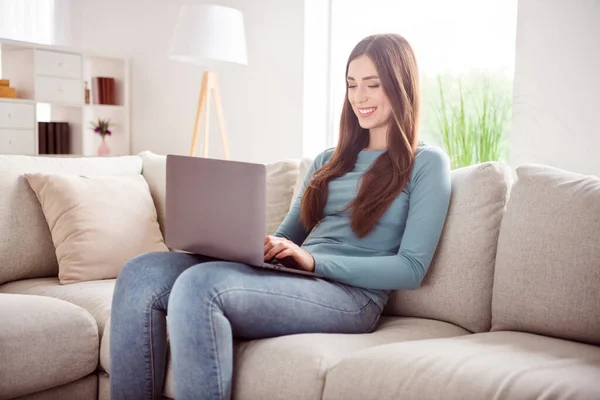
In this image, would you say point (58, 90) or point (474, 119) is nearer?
point (474, 119)

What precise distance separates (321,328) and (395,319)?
0.32m

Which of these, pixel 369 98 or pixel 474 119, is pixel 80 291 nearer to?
pixel 369 98

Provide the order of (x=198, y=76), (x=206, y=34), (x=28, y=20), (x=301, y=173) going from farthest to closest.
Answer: (x=28, y=20) < (x=198, y=76) < (x=206, y=34) < (x=301, y=173)

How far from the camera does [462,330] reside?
178 centimetres

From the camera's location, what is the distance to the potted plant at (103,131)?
15.5ft

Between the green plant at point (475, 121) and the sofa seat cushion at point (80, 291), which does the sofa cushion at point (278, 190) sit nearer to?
the sofa seat cushion at point (80, 291)

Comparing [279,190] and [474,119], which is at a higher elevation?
[474,119]

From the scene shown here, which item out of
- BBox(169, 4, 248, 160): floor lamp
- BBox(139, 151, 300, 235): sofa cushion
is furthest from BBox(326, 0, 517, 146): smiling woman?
BBox(139, 151, 300, 235): sofa cushion

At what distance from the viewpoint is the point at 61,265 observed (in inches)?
90.9

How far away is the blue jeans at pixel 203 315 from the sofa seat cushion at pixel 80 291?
371mm

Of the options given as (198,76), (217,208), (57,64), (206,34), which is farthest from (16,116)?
(217,208)

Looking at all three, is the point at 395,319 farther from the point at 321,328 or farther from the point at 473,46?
the point at 473,46

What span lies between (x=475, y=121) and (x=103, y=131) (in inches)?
106

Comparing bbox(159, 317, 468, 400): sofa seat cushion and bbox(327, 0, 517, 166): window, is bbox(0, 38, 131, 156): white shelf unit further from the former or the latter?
bbox(159, 317, 468, 400): sofa seat cushion
